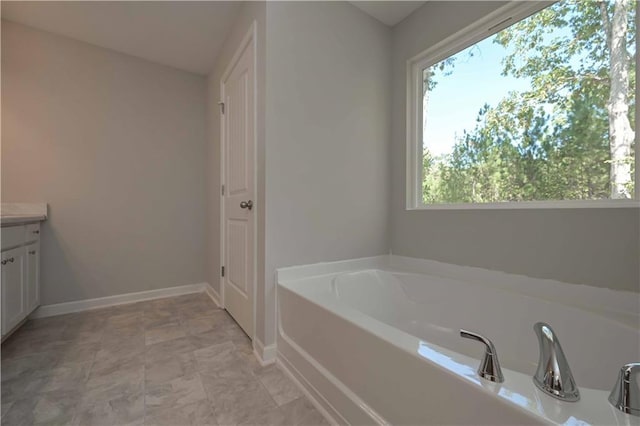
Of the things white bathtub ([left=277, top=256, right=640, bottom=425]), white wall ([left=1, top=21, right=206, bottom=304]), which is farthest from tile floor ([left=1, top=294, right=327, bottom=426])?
white wall ([left=1, top=21, right=206, bottom=304])

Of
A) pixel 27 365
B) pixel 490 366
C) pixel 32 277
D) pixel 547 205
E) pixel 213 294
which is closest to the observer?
pixel 490 366

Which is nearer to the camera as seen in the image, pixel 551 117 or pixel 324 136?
pixel 551 117

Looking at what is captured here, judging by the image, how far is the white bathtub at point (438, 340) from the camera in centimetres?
68

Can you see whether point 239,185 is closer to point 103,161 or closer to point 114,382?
point 114,382

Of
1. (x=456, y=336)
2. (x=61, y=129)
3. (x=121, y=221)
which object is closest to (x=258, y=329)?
(x=456, y=336)

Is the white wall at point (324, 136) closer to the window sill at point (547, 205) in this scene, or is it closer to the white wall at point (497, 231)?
the white wall at point (497, 231)

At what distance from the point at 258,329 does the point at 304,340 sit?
447 mm

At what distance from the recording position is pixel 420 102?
2.06m

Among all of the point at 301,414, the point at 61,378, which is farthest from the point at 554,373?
the point at 61,378

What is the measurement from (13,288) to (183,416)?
58.8 inches

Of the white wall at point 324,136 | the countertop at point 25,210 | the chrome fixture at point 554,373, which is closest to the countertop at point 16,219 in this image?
the countertop at point 25,210

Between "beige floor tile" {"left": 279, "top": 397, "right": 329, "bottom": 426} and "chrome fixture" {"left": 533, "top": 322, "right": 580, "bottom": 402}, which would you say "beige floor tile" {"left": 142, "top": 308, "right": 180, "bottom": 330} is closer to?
"beige floor tile" {"left": 279, "top": 397, "right": 329, "bottom": 426}

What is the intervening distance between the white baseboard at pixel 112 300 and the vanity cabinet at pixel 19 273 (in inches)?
7.2

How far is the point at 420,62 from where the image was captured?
80.4 inches
